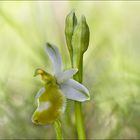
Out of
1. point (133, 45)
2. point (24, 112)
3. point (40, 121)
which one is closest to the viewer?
point (40, 121)

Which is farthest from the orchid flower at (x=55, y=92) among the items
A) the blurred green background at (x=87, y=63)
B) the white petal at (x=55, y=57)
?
the blurred green background at (x=87, y=63)

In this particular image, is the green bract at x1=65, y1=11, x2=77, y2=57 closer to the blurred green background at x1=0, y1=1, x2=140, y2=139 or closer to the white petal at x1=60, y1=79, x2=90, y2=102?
the white petal at x1=60, y1=79, x2=90, y2=102

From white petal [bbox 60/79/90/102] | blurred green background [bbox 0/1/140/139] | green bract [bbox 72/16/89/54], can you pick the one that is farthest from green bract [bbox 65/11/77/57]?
blurred green background [bbox 0/1/140/139]

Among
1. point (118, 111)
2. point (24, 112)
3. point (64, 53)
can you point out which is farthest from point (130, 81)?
point (24, 112)

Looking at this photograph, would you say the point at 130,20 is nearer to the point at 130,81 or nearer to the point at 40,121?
the point at 130,81

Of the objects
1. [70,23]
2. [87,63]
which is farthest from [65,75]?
[87,63]

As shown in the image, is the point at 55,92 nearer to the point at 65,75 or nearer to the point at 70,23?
the point at 65,75

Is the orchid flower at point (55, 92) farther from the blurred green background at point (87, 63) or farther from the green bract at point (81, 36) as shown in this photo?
the blurred green background at point (87, 63)
